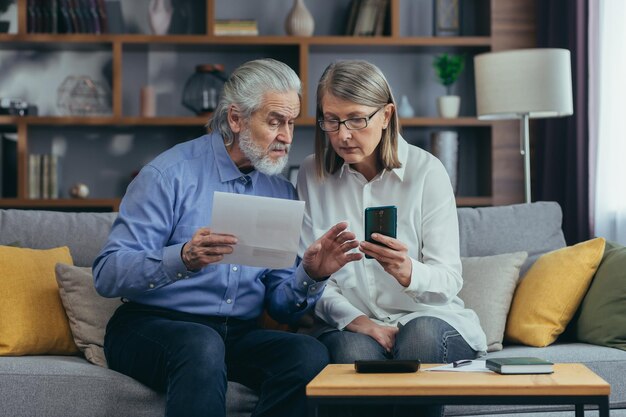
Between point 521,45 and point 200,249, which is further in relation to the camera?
point 521,45

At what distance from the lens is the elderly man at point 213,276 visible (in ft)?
7.20

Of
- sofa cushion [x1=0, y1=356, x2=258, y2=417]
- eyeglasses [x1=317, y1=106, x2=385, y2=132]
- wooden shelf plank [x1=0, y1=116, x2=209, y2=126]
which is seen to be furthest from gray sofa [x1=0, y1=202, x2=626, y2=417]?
wooden shelf plank [x1=0, y1=116, x2=209, y2=126]

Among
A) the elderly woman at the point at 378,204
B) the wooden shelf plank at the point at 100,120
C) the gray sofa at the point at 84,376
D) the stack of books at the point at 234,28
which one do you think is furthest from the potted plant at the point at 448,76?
the elderly woman at the point at 378,204

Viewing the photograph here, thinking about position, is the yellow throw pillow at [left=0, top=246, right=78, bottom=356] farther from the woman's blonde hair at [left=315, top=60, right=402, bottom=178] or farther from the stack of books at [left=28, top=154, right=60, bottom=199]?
the stack of books at [left=28, top=154, right=60, bottom=199]

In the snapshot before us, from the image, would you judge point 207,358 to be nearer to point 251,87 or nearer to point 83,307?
point 83,307

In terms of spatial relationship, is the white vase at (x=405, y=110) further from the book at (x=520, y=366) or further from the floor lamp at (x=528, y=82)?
the book at (x=520, y=366)

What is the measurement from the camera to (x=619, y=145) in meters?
4.19

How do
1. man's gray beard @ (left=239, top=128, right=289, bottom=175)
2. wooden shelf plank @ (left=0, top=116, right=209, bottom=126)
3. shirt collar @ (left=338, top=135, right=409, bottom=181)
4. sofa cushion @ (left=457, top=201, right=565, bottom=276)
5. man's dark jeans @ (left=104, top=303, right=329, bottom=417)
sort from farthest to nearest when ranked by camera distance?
wooden shelf plank @ (left=0, top=116, right=209, bottom=126), sofa cushion @ (left=457, top=201, right=565, bottom=276), shirt collar @ (left=338, top=135, right=409, bottom=181), man's gray beard @ (left=239, top=128, right=289, bottom=175), man's dark jeans @ (left=104, top=303, right=329, bottom=417)

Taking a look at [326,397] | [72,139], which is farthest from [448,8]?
[326,397]

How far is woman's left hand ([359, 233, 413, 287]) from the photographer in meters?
2.25

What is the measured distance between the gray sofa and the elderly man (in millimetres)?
57

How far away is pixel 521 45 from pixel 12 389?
3473 millimetres

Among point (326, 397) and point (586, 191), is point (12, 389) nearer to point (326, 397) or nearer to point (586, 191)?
point (326, 397)

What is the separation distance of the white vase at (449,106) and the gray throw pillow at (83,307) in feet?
9.01
